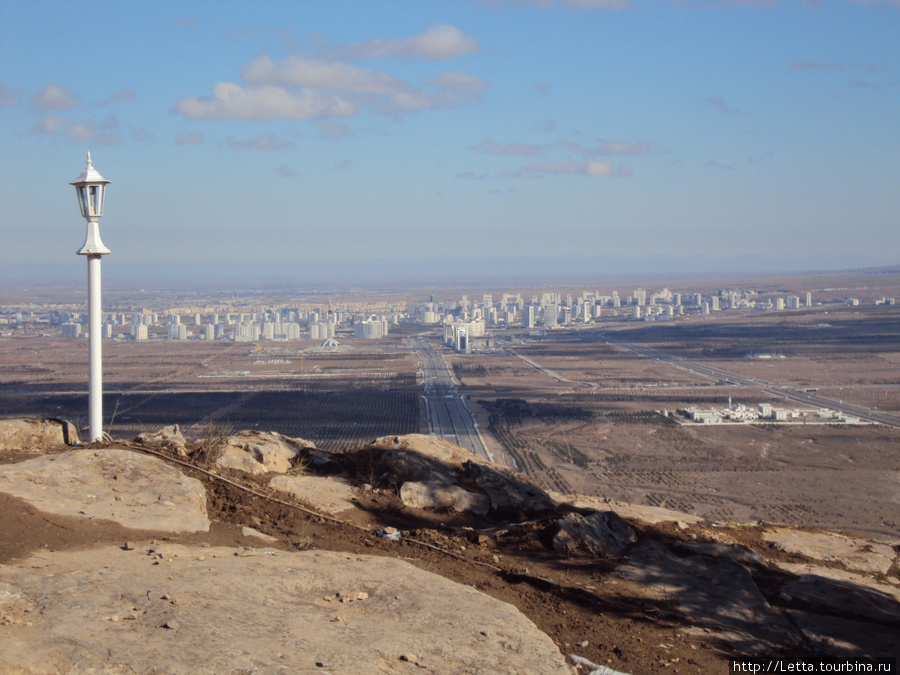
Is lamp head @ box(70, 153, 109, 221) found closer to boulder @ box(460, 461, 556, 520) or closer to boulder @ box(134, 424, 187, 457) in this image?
boulder @ box(134, 424, 187, 457)

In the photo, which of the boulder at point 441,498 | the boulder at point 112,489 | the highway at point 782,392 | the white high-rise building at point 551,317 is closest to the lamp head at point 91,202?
the boulder at point 112,489

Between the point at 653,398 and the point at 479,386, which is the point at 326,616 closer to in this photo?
the point at 653,398

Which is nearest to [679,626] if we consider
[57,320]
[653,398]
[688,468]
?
[688,468]

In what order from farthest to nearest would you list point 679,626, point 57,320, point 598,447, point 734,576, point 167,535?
point 57,320
point 598,447
point 734,576
point 167,535
point 679,626

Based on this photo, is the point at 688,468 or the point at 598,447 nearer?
the point at 688,468

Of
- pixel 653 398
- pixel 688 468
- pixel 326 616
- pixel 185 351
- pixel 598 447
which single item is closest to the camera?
pixel 326 616

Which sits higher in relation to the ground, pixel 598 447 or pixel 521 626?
pixel 521 626

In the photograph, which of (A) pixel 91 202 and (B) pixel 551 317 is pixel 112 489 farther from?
(B) pixel 551 317
